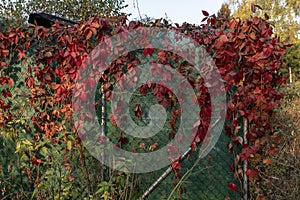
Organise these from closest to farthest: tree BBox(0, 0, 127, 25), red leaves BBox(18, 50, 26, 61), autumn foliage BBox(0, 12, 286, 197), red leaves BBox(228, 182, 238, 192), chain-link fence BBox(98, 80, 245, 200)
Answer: autumn foliage BBox(0, 12, 286, 197) → red leaves BBox(228, 182, 238, 192) → chain-link fence BBox(98, 80, 245, 200) → red leaves BBox(18, 50, 26, 61) → tree BBox(0, 0, 127, 25)

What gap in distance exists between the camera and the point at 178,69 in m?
3.08

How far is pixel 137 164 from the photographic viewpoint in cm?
319

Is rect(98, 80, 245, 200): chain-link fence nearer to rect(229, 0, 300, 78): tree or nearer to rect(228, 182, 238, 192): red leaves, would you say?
rect(228, 182, 238, 192): red leaves

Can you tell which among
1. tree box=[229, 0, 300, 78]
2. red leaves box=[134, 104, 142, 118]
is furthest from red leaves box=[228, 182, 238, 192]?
tree box=[229, 0, 300, 78]

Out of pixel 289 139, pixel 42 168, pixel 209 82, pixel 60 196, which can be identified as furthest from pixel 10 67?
pixel 289 139

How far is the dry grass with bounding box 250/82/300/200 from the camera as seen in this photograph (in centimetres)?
318

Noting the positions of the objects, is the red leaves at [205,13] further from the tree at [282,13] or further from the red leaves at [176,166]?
the tree at [282,13]

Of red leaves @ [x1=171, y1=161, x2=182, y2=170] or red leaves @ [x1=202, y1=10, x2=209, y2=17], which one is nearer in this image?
red leaves @ [x1=202, y1=10, x2=209, y2=17]

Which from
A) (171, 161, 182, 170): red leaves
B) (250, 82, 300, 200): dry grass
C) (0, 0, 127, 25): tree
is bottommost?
(250, 82, 300, 200): dry grass

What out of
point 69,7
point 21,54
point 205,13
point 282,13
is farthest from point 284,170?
point 282,13

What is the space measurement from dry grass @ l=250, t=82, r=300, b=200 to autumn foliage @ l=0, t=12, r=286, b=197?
0.67 feet

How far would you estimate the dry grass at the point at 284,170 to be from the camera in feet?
10.4

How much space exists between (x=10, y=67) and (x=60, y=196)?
1233 millimetres

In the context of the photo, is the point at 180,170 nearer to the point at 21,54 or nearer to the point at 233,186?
the point at 233,186
